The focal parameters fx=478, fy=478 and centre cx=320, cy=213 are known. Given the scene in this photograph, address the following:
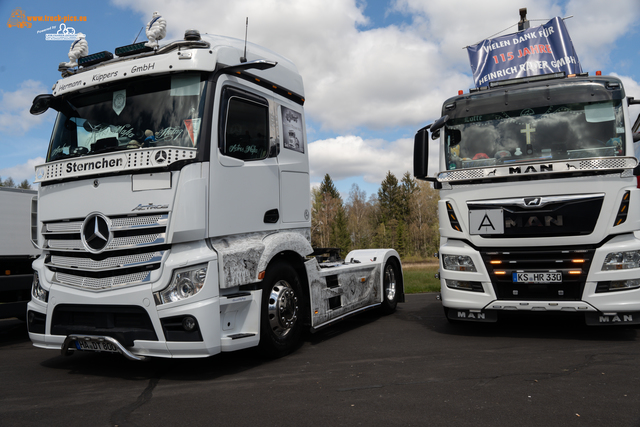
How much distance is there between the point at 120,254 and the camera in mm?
4578

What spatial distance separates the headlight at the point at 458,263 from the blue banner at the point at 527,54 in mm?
4785

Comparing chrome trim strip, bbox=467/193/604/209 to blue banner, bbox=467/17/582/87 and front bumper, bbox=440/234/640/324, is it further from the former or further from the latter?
blue banner, bbox=467/17/582/87

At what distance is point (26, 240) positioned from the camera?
7.05m

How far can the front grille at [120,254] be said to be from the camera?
14.7 ft

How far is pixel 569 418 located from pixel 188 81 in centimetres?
437

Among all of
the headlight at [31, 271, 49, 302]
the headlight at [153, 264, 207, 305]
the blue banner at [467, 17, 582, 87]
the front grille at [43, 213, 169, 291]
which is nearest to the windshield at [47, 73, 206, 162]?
the front grille at [43, 213, 169, 291]

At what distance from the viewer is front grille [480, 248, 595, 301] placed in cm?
564

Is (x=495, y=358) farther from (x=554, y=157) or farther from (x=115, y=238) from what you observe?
(x=115, y=238)

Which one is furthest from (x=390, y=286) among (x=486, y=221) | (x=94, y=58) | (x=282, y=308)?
(x=94, y=58)

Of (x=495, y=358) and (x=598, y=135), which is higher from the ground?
(x=598, y=135)

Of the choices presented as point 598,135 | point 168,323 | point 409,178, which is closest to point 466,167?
point 598,135

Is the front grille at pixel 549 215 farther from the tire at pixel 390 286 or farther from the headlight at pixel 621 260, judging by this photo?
the tire at pixel 390 286

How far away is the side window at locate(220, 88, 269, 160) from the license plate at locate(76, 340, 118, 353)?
2.14m

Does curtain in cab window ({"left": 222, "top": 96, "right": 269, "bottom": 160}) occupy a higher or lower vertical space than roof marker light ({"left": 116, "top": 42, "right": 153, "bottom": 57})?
lower
